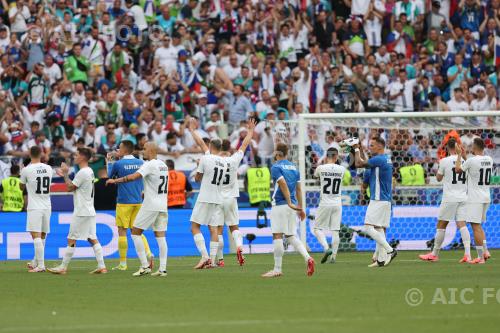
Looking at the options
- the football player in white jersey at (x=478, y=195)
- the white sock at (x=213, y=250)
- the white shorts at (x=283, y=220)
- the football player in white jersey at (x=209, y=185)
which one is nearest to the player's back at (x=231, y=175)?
the football player in white jersey at (x=209, y=185)

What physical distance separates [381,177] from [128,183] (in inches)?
177

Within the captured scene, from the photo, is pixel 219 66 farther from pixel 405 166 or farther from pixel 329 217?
pixel 329 217

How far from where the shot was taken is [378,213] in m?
21.2

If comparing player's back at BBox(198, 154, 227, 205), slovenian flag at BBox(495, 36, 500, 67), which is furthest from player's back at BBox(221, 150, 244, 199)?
slovenian flag at BBox(495, 36, 500, 67)

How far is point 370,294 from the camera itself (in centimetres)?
1541

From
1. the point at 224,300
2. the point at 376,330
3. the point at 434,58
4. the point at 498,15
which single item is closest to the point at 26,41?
the point at 434,58

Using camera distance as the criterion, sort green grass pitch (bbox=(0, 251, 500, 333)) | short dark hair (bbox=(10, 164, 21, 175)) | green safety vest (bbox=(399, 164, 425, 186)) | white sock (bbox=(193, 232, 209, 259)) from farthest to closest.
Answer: green safety vest (bbox=(399, 164, 425, 186)) < short dark hair (bbox=(10, 164, 21, 175)) < white sock (bbox=(193, 232, 209, 259)) < green grass pitch (bbox=(0, 251, 500, 333))

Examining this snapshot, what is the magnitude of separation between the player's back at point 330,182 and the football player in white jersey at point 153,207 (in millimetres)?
4432

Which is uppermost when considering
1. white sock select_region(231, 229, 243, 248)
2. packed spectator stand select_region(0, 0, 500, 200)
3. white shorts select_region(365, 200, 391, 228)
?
packed spectator stand select_region(0, 0, 500, 200)

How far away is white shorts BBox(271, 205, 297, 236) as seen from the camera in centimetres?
1859

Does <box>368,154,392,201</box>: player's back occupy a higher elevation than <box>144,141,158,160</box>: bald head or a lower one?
lower

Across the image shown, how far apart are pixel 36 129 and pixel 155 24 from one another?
18.8ft

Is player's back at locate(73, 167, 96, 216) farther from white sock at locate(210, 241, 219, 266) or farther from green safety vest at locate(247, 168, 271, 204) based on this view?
green safety vest at locate(247, 168, 271, 204)

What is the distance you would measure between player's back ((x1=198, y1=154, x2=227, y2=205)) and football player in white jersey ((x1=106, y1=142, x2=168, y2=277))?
139 cm
